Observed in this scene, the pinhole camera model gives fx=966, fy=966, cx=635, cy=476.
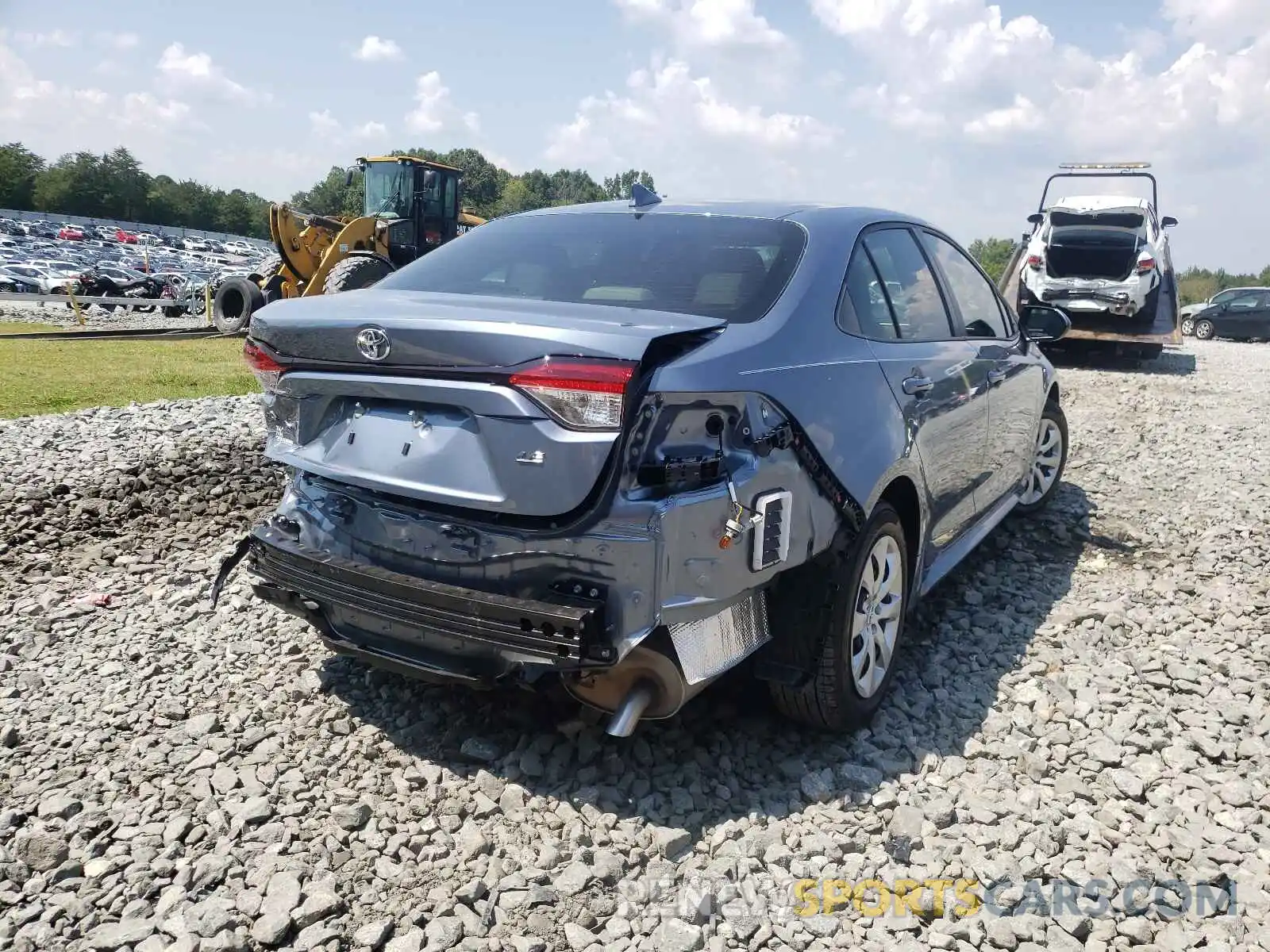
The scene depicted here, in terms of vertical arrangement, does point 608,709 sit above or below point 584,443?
below

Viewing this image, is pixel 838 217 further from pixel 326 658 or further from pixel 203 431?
pixel 203 431

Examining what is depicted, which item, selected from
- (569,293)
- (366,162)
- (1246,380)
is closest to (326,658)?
(569,293)

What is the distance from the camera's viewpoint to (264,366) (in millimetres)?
3059

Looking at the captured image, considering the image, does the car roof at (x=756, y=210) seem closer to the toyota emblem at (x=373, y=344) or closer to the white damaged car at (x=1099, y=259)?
the toyota emblem at (x=373, y=344)

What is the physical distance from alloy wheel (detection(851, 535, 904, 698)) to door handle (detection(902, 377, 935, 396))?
1.77 ft

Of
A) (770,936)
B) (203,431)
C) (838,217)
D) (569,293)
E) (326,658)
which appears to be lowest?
(770,936)

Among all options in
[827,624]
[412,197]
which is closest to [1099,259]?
[412,197]

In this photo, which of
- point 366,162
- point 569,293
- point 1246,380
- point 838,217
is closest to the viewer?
point 569,293

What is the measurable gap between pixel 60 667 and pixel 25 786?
86 cm

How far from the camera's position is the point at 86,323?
20.8 meters

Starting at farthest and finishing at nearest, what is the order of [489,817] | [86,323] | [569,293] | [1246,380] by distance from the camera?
1. [86,323]
2. [1246,380]
3. [569,293]
4. [489,817]

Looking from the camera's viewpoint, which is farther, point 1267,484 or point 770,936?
point 1267,484

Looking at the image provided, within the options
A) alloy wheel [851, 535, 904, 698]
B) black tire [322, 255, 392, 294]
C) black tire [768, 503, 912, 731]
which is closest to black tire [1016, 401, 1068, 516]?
alloy wheel [851, 535, 904, 698]

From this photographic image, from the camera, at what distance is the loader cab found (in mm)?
17375
